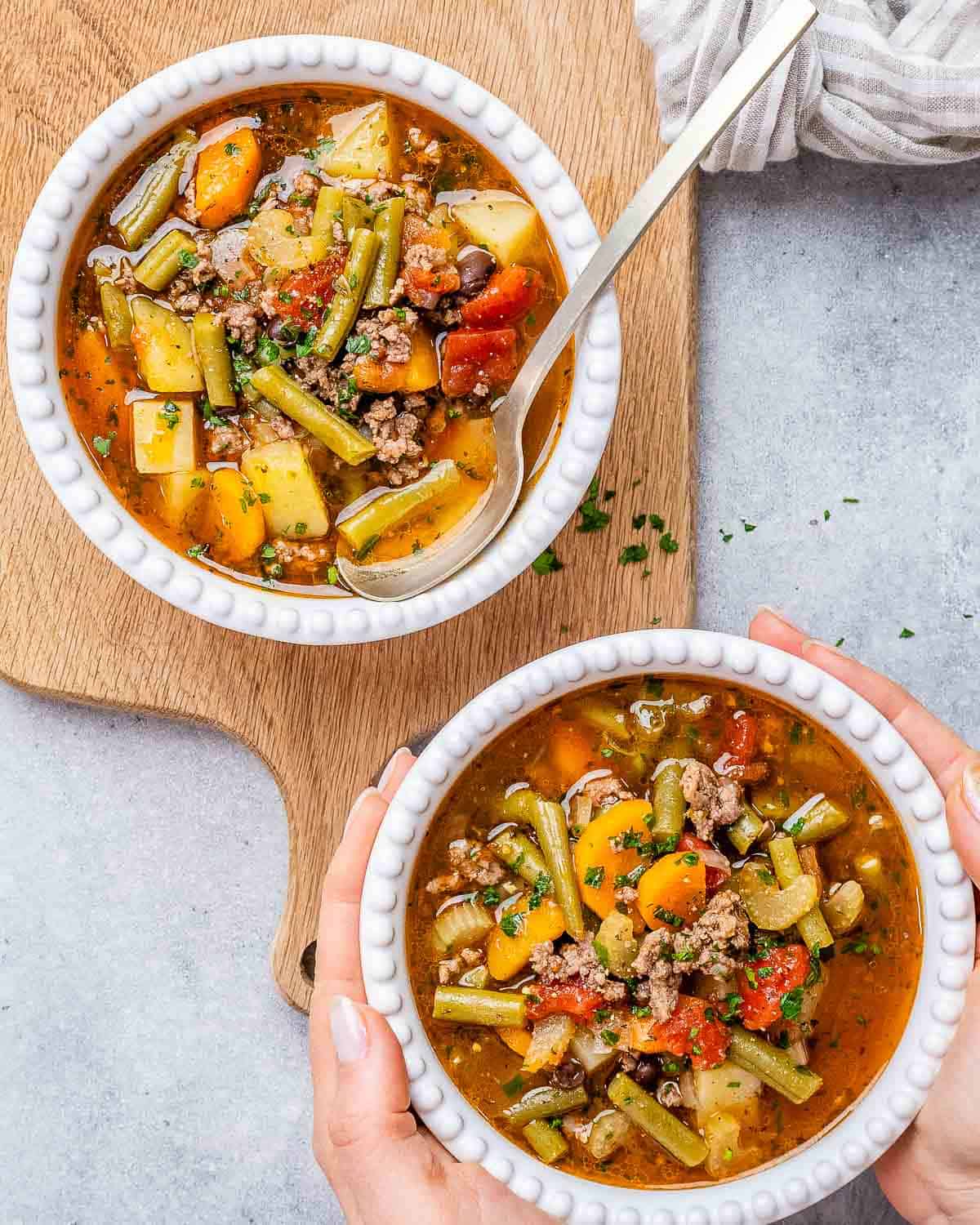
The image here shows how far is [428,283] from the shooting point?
285 cm

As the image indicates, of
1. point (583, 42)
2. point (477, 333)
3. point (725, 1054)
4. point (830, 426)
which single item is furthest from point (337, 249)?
point (725, 1054)

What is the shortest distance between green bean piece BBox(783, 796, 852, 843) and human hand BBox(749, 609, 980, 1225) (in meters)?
0.24

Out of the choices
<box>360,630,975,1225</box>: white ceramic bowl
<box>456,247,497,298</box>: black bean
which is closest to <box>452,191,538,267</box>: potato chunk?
<box>456,247,497,298</box>: black bean

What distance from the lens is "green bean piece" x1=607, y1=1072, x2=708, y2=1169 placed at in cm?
278

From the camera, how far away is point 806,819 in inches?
112

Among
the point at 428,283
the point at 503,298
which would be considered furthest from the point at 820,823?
the point at 428,283

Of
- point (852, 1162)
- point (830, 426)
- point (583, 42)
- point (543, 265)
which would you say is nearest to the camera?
point (852, 1162)

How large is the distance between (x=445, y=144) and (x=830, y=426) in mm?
1367

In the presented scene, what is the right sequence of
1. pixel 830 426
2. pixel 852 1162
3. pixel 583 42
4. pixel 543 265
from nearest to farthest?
pixel 852 1162 < pixel 543 265 < pixel 583 42 < pixel 830 426

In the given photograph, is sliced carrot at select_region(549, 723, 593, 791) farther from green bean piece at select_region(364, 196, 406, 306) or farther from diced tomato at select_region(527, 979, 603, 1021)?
green bean piece at select_region(364, 196, 406, 306)

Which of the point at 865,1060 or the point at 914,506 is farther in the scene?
the point at 914,506

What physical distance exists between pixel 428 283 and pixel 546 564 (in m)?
0.82

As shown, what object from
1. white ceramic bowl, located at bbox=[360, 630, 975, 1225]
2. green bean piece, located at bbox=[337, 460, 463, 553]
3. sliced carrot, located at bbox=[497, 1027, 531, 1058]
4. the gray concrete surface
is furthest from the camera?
the gray concrete surface

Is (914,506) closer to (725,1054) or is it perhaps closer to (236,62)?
(725,1054)
